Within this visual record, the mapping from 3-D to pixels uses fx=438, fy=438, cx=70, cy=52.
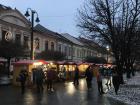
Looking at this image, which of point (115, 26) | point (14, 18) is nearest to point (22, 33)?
point (14, 18)

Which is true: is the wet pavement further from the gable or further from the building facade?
the gable

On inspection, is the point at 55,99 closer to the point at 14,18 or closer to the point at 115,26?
the point at 115,26

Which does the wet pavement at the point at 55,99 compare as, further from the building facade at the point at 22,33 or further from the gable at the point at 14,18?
the gable at the point at 14,18

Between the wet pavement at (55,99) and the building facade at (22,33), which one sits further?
the building facade at (22,33)

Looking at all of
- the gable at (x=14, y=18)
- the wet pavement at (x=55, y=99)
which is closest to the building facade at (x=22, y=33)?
the gable at (x=14, y=18)

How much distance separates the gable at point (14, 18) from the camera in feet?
165

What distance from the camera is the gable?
1983 inches

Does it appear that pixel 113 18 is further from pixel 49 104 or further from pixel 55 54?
pixel 55 54

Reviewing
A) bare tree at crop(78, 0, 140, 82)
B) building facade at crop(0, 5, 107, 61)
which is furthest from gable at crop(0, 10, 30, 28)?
bare tree at crop(78, 0, 140, 82)

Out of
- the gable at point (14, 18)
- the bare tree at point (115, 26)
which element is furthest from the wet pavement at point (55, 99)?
the gable at point (14, 18)

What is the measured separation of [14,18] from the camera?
53344mm

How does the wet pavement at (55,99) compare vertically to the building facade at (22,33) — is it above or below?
below

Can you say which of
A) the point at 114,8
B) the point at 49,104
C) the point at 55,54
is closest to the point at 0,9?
the point at 55,54

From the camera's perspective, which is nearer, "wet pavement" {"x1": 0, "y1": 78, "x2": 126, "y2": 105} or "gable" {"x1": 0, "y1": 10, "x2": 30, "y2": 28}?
"wet pavement" {"x1": 0, "y1": 78, "x2": 126, "y2": 105}
